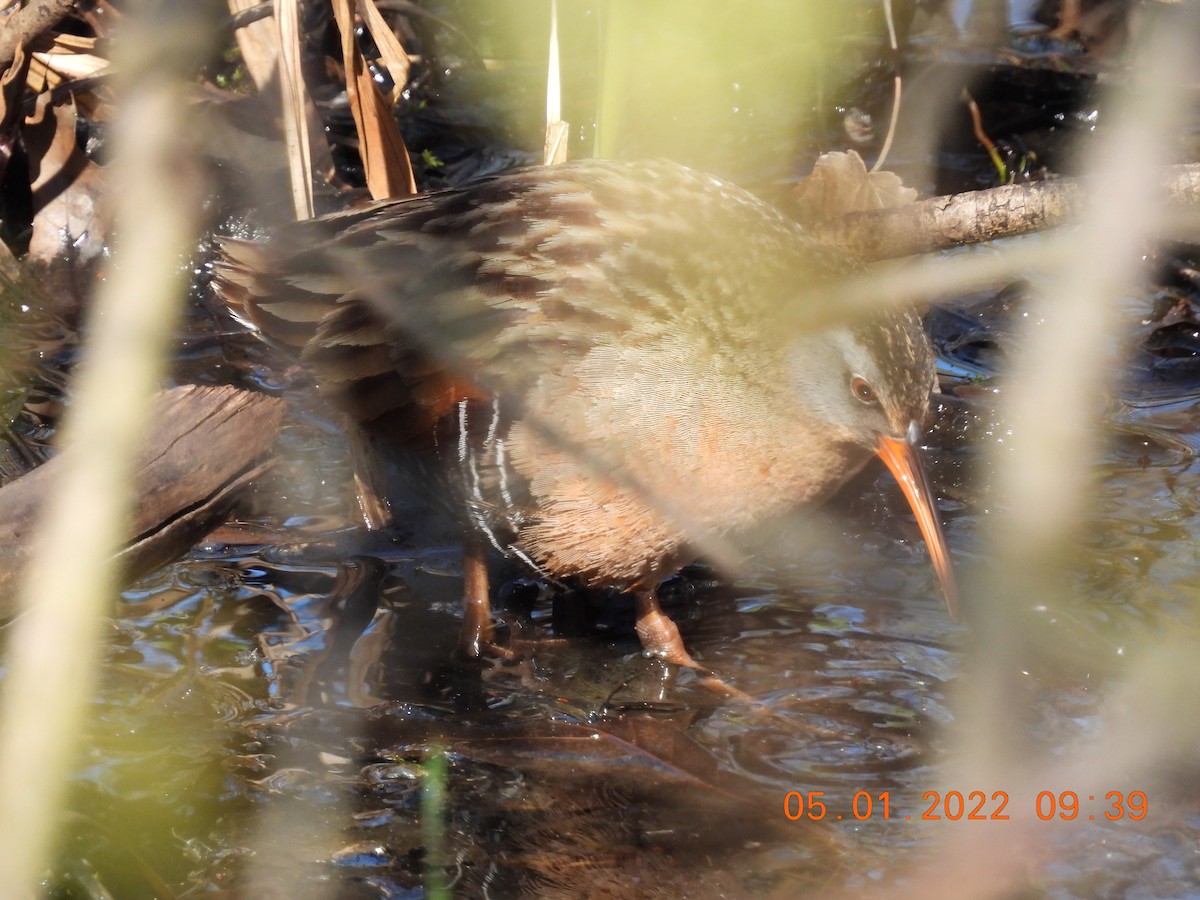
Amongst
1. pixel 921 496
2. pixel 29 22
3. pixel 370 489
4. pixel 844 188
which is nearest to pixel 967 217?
pixel 921 496

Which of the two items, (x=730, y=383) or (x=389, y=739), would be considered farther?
(x=730, y=383)

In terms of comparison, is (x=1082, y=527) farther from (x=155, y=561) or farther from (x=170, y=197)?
(x=170, y=197)

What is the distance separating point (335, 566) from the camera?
3.83 metres

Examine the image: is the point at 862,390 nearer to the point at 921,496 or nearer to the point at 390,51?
the point at 921,496

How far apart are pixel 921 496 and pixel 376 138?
237 centimetres

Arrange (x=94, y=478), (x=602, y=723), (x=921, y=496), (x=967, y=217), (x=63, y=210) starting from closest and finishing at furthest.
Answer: (x=94, y=478) < (x=602, y=723) < (x=921, y=496) < (x=967, y=217) < (x=63, y=210)

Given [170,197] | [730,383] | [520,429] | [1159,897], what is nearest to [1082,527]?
[730,383]

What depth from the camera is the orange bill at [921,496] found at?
3.24m

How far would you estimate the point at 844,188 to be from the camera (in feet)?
15.4

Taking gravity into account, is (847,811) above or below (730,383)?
below

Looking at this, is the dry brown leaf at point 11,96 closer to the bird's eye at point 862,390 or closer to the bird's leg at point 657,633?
the bird's leg at point 657,633

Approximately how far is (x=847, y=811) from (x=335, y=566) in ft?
5.62

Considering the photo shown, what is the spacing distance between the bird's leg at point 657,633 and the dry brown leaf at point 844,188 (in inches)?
69.0

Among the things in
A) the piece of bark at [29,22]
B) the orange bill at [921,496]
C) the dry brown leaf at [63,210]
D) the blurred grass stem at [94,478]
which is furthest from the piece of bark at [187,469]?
the dry brown leaf at [63,210]
